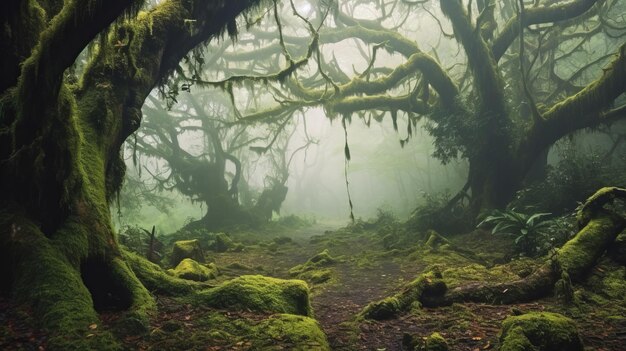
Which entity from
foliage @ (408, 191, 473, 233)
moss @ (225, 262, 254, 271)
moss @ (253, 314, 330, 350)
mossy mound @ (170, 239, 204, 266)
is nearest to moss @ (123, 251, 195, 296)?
moss @ (253, 314, 330, 350)

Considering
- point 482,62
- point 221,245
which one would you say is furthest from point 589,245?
point 221,245

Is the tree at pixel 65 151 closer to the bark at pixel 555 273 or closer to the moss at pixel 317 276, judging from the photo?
the bark at pixel 555 273

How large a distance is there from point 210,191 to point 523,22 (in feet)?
57.0

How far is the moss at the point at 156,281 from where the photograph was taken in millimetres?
5457

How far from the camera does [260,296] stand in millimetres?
5258

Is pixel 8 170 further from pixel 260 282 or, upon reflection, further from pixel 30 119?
pixel 260 282

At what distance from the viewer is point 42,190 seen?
4.35 metres

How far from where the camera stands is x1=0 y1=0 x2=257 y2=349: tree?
3.75m

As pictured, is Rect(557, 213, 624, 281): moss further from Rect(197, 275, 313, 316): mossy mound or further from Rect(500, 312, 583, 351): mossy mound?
Rect(197, 275, 313, 316): mossy mound

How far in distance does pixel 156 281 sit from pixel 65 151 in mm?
2193

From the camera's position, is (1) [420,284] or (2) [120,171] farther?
(2) [120,171]

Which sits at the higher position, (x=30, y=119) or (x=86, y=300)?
(x=30, y=119)

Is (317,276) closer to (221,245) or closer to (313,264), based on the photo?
(313,264)

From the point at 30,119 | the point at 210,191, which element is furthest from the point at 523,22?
the point at 210,191
